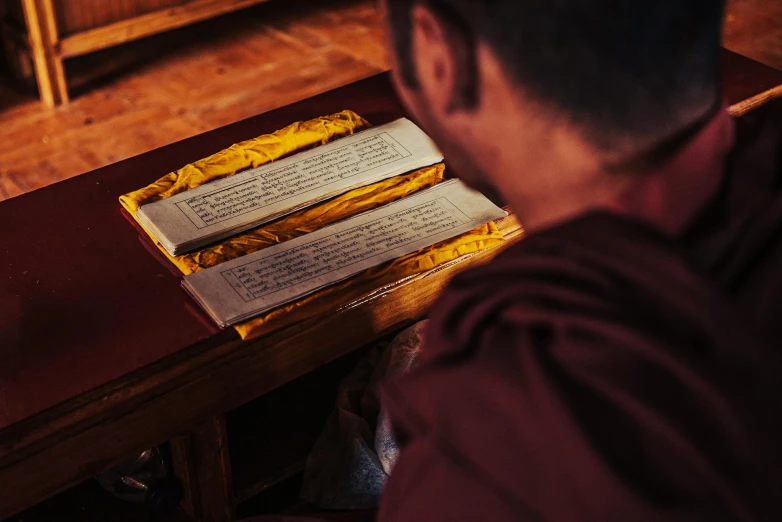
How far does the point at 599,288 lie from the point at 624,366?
53 mm

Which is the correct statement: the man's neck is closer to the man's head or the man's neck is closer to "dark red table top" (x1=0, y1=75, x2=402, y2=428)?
the man's head

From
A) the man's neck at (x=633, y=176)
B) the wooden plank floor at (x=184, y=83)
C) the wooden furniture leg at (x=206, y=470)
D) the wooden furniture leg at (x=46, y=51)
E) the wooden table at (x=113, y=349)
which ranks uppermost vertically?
the man's neck at (x=633, y=176)

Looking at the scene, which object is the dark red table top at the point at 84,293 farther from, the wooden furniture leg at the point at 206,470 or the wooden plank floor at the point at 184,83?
the wooden plank floor at the point at 184,83

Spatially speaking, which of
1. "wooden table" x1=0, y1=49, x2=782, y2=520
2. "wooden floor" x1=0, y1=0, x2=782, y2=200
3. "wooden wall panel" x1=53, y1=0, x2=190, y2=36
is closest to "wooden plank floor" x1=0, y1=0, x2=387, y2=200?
"wooden floor" x1=0, y1=0, x2=782, y2=200

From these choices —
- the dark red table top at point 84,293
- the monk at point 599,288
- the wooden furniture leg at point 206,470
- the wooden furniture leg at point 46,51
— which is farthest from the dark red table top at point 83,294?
the wooden furniture leg at point 46,51

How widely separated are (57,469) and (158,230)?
357 millimetres

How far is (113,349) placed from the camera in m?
1.25

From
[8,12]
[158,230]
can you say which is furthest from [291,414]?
[8,12]

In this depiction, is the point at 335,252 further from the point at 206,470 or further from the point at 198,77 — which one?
the point at 198,77

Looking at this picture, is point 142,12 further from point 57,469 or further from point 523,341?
point 523,341

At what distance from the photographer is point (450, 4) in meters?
0.74

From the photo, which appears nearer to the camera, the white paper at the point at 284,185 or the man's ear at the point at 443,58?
the man's ear at the point at 443,58

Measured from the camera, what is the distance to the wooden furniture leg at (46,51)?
9.10 feet

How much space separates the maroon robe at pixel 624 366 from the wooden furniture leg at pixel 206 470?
67cm
